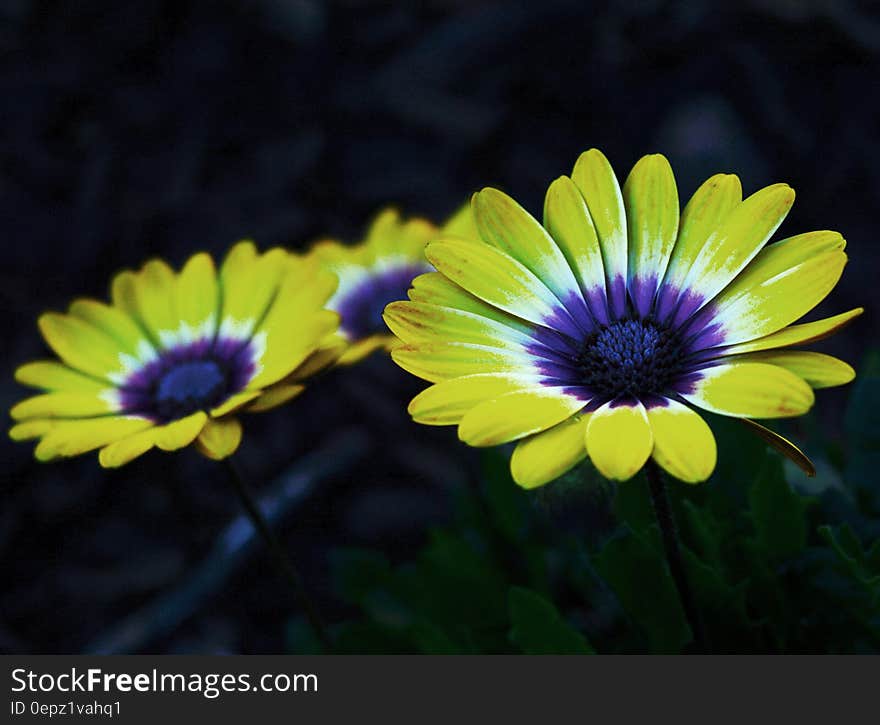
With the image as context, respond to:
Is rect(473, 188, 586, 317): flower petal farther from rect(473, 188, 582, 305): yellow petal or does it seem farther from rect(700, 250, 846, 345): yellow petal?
rect(700, 250, 846, 345): yellow petal

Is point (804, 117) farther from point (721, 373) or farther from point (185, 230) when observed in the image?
point (721, 373)

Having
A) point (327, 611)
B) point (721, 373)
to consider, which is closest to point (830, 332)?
point (721, 373)

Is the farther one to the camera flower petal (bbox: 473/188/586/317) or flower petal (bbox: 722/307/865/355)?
flower petal (bbox: 473/188/586/317)

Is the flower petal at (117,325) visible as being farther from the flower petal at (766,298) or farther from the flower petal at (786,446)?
the flower petal at (786,446)

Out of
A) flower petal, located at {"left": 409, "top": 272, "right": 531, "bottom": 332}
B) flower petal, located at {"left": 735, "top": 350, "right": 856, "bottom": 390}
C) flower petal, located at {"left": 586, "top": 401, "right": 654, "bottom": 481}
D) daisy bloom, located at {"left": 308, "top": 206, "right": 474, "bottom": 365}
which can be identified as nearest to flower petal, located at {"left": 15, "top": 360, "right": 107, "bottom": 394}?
daisy bloom, located at {"left": 308, "top": 206, "right": 474, "bottom": 365}

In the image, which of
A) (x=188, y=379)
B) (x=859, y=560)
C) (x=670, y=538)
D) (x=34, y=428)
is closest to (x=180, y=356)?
(x=188, y=379)

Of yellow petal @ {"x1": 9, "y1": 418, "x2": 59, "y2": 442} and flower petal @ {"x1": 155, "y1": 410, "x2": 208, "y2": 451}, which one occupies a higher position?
yellow petal @ {"x1": 9, "y1": 418, "x2": 59, "y2": 442}

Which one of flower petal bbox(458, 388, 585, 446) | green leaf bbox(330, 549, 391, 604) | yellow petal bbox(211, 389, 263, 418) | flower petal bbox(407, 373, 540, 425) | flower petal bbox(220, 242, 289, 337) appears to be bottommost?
flower petal bbox(458, 388, 585, 446)

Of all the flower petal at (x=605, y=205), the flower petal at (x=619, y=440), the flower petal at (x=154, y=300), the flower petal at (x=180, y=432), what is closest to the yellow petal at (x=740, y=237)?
the flower petal at (x=605, y=205)
